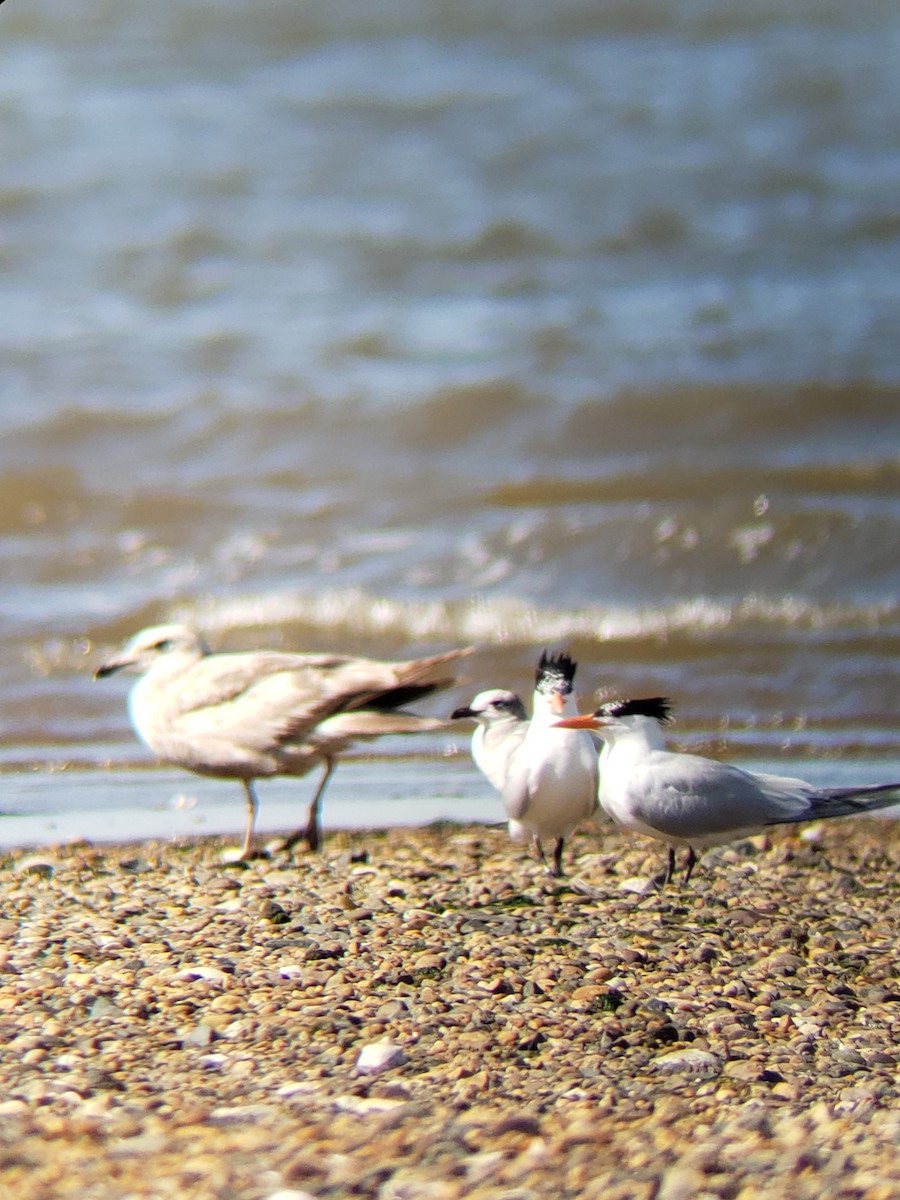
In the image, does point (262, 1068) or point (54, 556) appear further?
point (54, 556)

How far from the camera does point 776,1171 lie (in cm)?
261

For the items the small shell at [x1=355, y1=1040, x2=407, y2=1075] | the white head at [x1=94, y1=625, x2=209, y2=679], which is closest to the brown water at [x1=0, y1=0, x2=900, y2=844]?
the white head at [x1=94, y1=625, x2=209, y2=679]

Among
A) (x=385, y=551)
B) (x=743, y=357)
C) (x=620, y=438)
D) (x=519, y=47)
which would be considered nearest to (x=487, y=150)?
(x=519, y=47)

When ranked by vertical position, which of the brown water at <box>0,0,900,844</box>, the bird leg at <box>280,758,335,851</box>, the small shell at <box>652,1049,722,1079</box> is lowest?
the small shell at <box>652,1049,722,1079</box>

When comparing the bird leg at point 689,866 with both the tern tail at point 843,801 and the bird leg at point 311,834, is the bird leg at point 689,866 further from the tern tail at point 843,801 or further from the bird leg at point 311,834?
the bird leg at point 311,834

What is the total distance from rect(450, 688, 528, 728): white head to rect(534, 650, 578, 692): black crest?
0.31 m

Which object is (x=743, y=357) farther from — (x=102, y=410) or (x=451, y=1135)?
(x=451, y=1135)

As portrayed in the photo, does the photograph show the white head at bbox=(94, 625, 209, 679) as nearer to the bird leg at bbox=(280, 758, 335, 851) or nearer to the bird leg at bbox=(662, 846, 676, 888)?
the bird leg at bbox=(280, 758, 335, 851)

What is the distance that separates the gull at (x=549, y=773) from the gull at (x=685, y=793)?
0.30 ft

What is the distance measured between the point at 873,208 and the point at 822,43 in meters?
3.64

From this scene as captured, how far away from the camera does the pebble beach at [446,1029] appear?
2.60 m

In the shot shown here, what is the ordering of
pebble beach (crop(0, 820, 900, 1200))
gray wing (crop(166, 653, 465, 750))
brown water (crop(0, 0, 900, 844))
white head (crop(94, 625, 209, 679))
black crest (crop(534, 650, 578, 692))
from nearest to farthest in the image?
pebble beach (crop(0, 820, 900, 1200)) < black crest (crop(534, 650, 578, 692)) < gray wing (crop(166, 653, 465, 750)) < white head (crop(94, 625, 209, 679)) < brown water (crop(0, 0, 900, 844))

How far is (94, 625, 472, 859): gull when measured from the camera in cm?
496

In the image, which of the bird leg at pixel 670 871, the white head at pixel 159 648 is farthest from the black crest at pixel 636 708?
the white head at pixel 159 648
